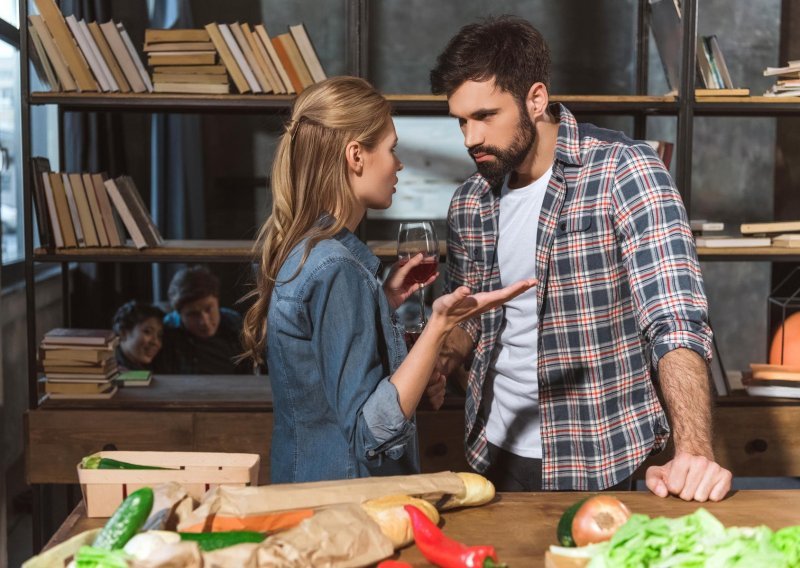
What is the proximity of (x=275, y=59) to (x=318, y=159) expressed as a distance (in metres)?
1.32

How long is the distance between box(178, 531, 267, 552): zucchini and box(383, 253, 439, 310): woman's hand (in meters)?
0.76

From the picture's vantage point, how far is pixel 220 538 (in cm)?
108

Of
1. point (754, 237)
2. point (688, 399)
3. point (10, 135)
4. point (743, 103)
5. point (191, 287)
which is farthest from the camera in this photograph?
point (10, 135)

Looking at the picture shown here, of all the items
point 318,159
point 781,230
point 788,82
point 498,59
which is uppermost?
point 788,82

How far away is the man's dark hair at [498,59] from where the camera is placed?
1.93 metres

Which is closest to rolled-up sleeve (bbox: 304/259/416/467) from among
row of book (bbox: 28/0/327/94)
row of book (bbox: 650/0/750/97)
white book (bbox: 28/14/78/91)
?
row of book (bbox: 28/0/327/94)

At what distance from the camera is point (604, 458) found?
6.46ft

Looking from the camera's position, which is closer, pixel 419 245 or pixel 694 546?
pixel 694 546

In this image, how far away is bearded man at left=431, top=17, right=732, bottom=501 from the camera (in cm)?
190

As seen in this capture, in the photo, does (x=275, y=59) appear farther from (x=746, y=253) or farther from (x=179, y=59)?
(x=746, y=253)

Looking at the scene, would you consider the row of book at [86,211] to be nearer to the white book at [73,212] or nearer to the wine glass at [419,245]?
the white book at [73,212]

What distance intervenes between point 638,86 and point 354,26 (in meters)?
1.08

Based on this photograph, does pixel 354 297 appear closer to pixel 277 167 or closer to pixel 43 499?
pixel 277 167

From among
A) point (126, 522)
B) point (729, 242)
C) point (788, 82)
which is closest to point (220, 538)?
point (126, 522)
